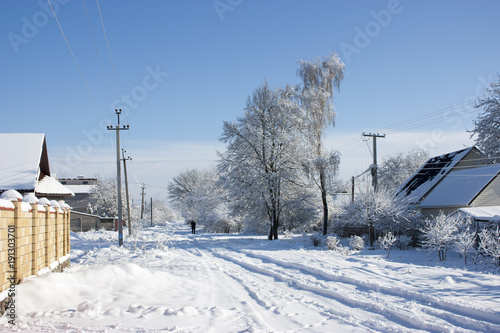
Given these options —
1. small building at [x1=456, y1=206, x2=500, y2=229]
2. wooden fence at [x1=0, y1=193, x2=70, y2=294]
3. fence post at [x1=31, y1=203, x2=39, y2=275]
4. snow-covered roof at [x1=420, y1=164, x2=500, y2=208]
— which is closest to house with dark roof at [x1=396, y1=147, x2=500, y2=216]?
snow-covered roof at [x1=420, y1=164, x2=500, y2=208]

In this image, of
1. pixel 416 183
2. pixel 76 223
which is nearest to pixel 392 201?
pixel 416 183

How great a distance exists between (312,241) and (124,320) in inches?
773

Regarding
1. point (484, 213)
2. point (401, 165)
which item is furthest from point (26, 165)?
point (401, 165)

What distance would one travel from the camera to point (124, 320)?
23.0 feet

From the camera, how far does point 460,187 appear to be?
26.5 meters

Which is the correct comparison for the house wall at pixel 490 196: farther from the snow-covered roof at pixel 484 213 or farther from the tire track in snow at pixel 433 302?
the tire track in snow at pixel 433 302

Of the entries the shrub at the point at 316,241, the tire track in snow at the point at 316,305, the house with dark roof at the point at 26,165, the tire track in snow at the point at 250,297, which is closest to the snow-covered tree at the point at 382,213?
the shrub at the point at 316,241

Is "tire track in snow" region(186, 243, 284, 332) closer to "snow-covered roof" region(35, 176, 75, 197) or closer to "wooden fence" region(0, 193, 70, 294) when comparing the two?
"wooden fence" region(0, 193, 70, 294)

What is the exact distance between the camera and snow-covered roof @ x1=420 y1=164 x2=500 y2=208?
24750mm

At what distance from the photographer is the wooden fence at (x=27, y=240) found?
7336 mm

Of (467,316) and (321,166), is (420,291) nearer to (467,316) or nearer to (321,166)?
(467,316)

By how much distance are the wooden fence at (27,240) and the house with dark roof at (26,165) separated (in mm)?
14118

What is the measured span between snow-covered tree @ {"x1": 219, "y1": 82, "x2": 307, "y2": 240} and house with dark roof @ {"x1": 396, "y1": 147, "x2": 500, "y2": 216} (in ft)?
28.6

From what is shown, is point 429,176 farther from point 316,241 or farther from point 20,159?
point 20,159
